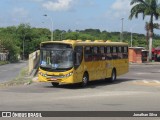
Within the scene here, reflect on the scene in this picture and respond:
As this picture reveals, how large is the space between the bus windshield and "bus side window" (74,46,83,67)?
0.84 ft

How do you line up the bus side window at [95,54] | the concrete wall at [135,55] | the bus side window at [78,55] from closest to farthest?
the bus side window at [78,55] < the bus side window at [95,54] < the concrete wall at [135,55]

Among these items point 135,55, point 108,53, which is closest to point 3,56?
point 135,55

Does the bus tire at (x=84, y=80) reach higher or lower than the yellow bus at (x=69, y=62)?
lower

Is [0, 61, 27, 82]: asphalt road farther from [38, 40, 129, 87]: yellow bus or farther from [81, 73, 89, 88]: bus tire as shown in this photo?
[81, 73, 89, 88]: bus tire

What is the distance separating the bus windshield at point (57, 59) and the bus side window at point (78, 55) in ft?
0.84

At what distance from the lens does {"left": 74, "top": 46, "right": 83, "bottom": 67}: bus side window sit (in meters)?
27.3

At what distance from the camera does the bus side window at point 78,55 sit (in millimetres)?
27347

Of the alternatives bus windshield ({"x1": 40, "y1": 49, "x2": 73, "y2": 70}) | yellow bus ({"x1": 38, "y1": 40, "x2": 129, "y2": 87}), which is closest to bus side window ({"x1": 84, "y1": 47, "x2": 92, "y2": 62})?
yellow bus ({"x1": 38, "y1": 40, "x2": 129, "y2": 87})

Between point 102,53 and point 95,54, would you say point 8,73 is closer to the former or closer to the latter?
point 102,53

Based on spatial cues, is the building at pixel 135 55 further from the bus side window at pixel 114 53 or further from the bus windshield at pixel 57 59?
the bus windshield at pixel 57 59

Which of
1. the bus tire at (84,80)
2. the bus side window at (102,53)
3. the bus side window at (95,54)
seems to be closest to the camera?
the bus tire at (84,80)

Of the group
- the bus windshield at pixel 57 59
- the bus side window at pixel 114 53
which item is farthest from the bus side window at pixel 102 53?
the bus windshield at pixel 57 59

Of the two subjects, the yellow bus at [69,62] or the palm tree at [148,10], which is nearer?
the yellow bus at [69,62]

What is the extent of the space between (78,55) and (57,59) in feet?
3.90
